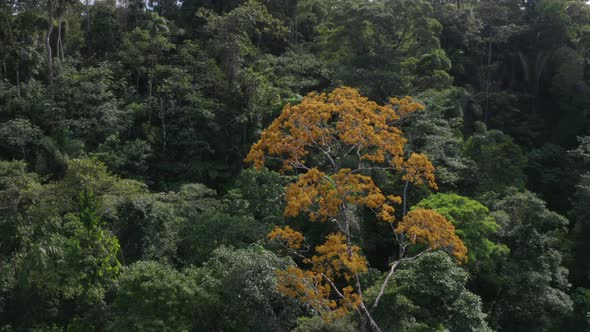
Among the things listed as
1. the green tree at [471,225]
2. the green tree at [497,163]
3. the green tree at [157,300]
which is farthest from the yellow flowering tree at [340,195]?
the green tree at [497,163]

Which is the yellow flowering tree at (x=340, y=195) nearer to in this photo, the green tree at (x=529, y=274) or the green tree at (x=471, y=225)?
the green tree at (x=471, y=225)

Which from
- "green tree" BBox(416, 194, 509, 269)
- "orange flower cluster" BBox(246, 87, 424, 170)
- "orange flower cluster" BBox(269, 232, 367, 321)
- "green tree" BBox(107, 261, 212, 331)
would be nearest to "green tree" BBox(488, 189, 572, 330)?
"green tree" BBox(416, 194, 509, 269)

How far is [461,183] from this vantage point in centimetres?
1803

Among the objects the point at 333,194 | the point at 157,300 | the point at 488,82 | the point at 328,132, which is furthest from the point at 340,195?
the point at 488,82

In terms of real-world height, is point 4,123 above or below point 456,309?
above

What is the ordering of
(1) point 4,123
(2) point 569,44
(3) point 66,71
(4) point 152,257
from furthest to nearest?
(2) point 569,44
(3) point 66,71
(1) point 4,123
(4) point 152,257

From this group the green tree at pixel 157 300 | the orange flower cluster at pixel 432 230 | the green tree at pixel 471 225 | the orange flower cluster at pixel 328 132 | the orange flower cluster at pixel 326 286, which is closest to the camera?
the orange flower cluster at pixel 326 286

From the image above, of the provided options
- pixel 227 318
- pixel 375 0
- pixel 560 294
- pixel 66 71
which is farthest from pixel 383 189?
pixel 66 71

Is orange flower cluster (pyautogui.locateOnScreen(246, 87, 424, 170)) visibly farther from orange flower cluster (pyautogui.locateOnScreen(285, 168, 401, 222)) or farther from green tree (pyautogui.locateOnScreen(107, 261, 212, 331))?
green tree (pyautogui.locateOnScreen(107, 261, 212, 331))

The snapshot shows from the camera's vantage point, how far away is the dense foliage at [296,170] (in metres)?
10.9

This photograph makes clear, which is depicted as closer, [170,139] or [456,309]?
[456,309]

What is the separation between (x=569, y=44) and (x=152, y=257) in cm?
2325

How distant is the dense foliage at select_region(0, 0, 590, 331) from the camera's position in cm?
1086

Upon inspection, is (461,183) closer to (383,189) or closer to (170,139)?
(383,189)
